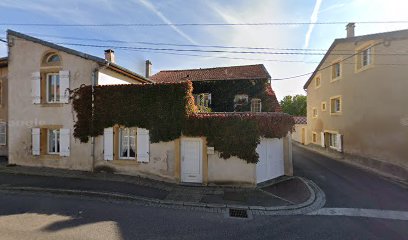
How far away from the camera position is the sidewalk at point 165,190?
8.68m

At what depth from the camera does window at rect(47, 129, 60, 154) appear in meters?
12.9

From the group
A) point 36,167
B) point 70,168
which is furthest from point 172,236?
point 36,167

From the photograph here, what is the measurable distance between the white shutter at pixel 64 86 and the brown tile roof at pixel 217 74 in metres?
9.50

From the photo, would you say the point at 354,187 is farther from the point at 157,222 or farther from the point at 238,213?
the point at 157,222

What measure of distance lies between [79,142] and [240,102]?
10.7 m

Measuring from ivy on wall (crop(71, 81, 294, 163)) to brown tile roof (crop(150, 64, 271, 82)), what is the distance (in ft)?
24.4

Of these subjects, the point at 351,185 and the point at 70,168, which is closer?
the point at 351,185

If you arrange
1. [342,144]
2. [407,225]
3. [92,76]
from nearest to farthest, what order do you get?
[407,225] < [92,76] < [342,144]

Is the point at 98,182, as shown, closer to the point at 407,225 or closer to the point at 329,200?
the point at 329,200

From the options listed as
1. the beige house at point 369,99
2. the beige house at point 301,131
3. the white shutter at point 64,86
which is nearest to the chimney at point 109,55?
the white shutter at point 64,86

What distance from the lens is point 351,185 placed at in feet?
36.5

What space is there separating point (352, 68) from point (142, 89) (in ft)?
46.6

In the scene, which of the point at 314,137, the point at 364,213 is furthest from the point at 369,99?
the point at 314,137

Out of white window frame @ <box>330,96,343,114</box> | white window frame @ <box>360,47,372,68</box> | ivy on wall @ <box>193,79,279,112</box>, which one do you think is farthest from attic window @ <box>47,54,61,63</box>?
white window frame @ <box>330,96,343,114</box>
